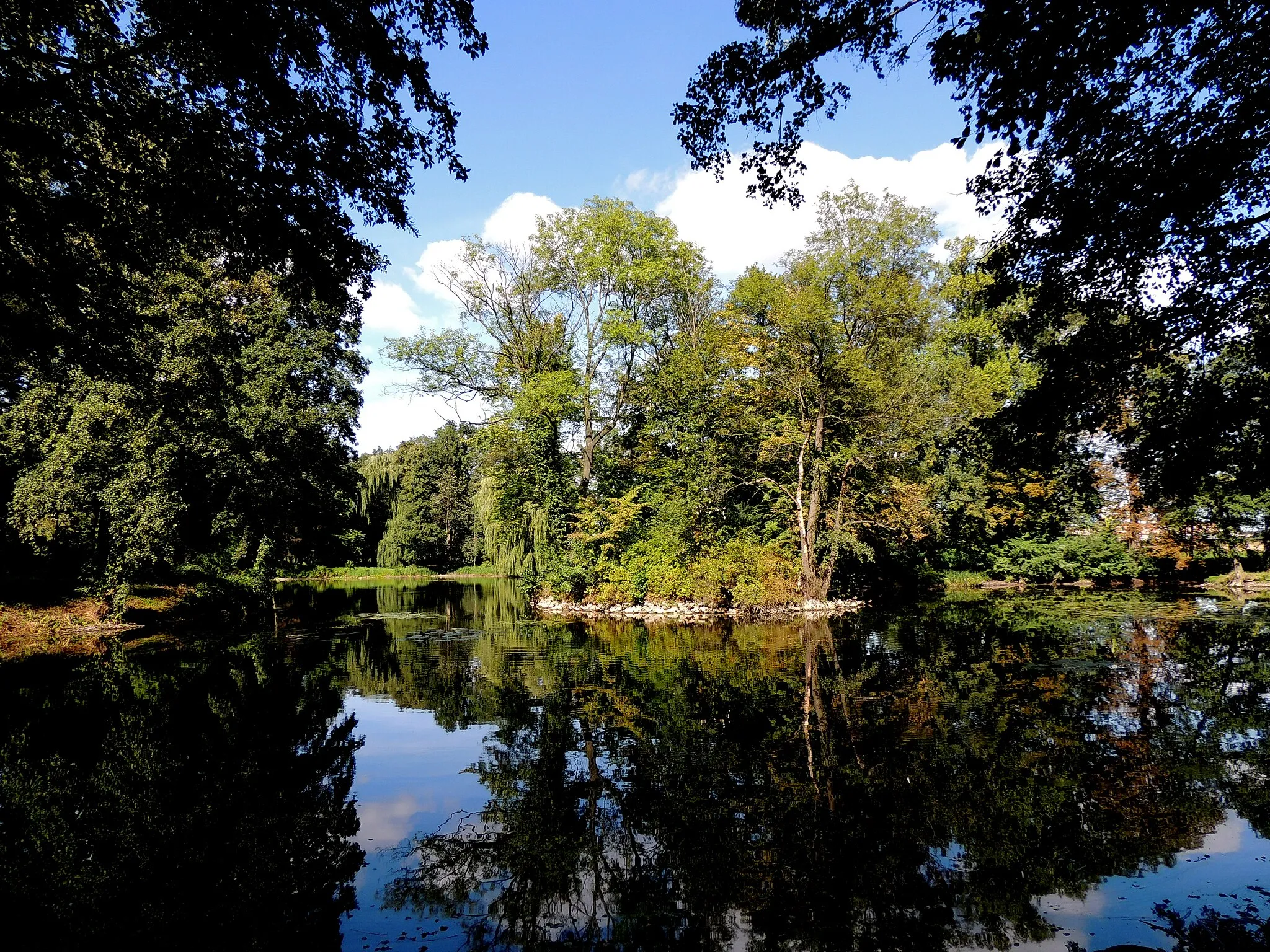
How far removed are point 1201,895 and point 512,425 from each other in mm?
25556

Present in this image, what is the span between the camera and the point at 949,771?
675 centimetres

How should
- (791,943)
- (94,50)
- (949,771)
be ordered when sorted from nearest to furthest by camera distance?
1. (791,943)
2. (94,50)
3. (949,771)

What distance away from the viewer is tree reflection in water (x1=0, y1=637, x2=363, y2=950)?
4.61m

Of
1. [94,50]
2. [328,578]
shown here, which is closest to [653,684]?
[94,50]

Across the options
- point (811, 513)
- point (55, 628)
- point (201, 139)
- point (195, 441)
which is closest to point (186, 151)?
point (201, 139)

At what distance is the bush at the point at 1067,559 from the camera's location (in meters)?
28.2

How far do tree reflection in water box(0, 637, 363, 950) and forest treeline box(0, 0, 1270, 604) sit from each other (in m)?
5.19

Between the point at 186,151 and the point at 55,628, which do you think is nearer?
the point at 186,151

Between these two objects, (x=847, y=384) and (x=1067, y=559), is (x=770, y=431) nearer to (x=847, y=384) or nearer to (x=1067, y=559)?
(x=847, y=384)

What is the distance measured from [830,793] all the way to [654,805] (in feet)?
5.91

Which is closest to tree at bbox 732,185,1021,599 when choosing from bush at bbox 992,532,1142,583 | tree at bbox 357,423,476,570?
bush at bbox 992,532,1142,583

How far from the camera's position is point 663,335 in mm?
29266

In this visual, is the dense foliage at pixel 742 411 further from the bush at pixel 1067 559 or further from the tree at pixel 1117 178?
the tree at pixel 1117 178

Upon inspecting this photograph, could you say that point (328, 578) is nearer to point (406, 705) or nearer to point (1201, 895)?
point (406, 705)
